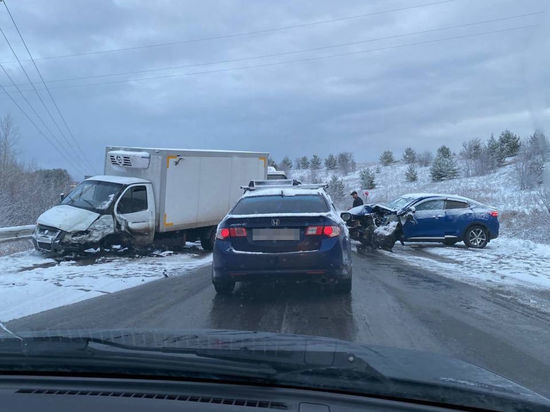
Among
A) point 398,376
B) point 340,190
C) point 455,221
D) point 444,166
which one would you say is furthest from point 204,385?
point 444,166

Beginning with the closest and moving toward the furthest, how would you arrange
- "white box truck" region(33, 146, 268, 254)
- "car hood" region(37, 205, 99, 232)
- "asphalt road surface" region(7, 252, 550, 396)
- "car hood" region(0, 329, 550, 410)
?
"car hood" region(0, 329, 550, 410) < "asphalt road surface" region(7, 252, 550, 396) < "car hood" region(37, 205, 99, 232) < "white box truck" region(33, 146, 268, 254)

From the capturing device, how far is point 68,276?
1012cm

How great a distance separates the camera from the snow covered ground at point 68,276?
Result: 7988mm

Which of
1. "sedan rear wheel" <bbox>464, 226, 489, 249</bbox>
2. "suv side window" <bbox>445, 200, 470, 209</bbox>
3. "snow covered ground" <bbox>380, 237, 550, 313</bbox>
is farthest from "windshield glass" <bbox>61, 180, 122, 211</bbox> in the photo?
"sedan rear wheel" <bbox>464, 226, 489, 249</bbox>

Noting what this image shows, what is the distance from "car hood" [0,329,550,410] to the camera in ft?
7.98

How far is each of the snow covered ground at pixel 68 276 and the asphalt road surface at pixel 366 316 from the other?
0.45 m

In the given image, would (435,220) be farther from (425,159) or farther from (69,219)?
(425,159)

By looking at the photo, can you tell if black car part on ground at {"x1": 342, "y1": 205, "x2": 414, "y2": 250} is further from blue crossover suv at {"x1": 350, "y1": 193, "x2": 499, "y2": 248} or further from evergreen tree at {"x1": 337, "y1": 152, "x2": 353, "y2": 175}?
evergreen tree at {"x1": 337, "y1": 152, "x2": 353, "y2": 175}

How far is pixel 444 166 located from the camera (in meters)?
55.7

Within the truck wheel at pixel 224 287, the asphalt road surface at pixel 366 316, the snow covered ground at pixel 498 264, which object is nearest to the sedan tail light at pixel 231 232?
the truck wheel at pixel 224 287

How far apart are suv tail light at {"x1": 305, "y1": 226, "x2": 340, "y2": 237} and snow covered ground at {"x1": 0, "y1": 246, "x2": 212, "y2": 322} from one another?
365cm

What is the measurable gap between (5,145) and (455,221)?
78.2 feet

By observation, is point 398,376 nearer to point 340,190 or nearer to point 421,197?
point 421,197

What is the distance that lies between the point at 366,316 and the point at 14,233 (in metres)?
10.1
